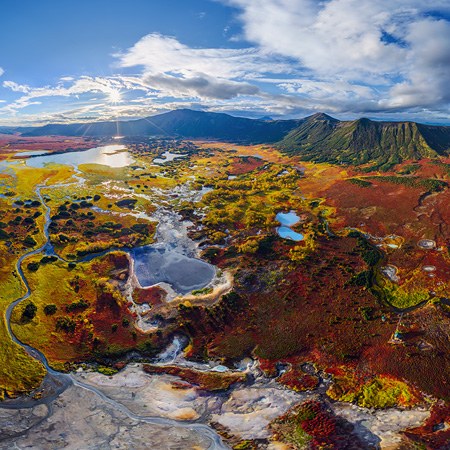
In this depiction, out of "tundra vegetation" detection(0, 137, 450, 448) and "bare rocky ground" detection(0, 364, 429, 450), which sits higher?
"tundra vegetation" detection(0, 137, 450, 448)

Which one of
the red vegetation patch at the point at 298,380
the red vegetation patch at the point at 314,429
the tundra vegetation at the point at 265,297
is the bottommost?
the red vegetation patch at the point at 314,429

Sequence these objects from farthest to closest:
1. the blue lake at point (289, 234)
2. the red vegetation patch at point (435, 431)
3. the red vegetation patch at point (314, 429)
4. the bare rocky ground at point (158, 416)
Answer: the blue lake at point (289, 234) → the bare rocky ground at point (158, 416) → the red vegetation patch at point (314, 429) → the red vegetation patch at point (435, 431)

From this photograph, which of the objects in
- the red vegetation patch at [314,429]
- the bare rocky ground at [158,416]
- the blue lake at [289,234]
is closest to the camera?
the red vegetation patch at [314,429]

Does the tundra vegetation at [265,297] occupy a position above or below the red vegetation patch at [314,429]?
above

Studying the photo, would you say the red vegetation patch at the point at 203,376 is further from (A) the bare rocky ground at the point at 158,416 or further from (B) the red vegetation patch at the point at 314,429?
(B) the red vegetation patch at the point at 314,429

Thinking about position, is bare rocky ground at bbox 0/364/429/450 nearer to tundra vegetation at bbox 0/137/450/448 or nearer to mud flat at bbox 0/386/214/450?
mud flat at bbox 0/386/214/450

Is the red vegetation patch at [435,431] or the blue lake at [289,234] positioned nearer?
the red vegetation patch at [435,431]

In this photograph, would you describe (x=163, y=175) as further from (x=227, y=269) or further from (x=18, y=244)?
(x=227, y=269)

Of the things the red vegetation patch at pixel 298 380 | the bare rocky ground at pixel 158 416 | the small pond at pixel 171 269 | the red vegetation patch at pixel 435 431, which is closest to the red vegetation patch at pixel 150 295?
the small pond at pixel 171 269

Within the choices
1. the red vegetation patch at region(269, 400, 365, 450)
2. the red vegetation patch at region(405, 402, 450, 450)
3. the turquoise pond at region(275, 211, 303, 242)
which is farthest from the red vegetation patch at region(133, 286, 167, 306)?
the red vegetation patch at region(405, 402, 450, 450)

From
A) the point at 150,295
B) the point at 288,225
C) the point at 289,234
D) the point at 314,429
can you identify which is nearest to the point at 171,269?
the point at 150,295

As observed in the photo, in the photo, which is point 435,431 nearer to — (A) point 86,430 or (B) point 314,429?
(B) point 314,429

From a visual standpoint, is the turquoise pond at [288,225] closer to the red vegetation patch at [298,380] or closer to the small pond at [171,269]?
the small pond at [171,269]

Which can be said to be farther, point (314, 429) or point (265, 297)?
point (265, 297)
